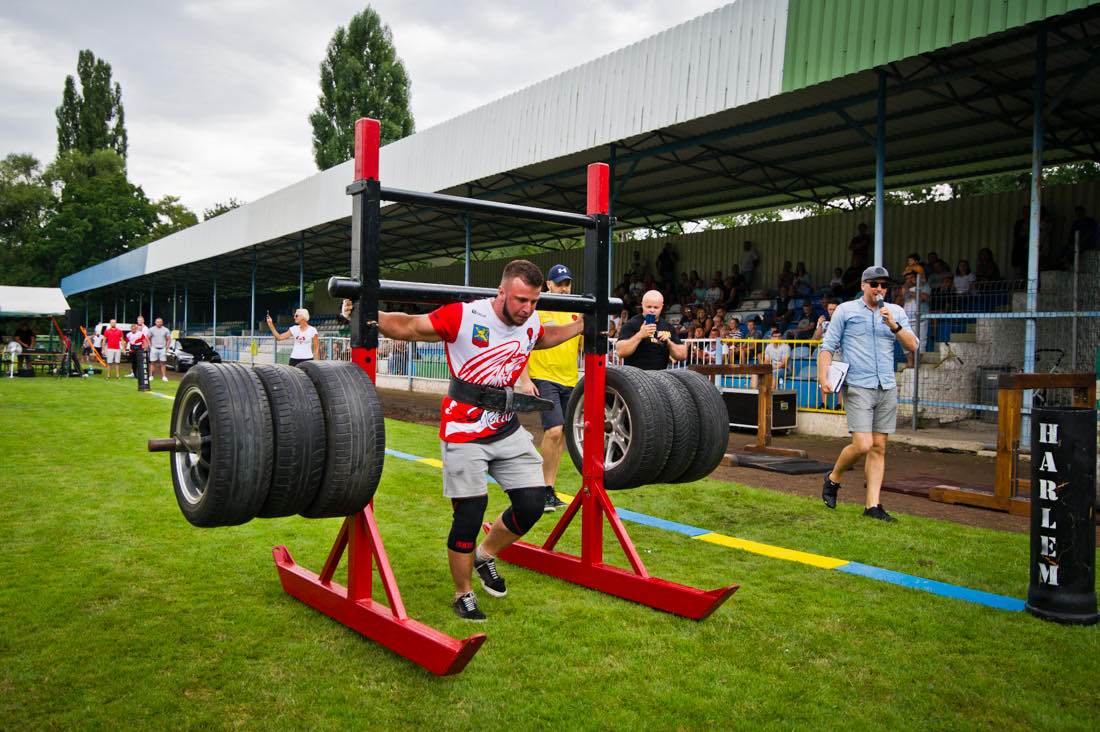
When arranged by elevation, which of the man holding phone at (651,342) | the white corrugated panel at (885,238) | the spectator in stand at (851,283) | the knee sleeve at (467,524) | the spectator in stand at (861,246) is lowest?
the knee sleeve at (467,524)

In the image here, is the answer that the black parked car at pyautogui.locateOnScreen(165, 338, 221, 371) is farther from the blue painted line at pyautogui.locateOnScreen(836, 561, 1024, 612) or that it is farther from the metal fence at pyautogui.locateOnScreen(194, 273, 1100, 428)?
the blue painted line at pyautogui.locateOnScreen(836, 561, 1024, 612)

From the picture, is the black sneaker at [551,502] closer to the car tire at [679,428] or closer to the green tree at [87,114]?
the car tire at [679,428]

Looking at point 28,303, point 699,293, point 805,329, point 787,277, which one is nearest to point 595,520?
point 805,329

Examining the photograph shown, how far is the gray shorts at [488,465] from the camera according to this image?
3.54m

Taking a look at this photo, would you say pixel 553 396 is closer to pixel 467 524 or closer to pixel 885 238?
pixel 467 524

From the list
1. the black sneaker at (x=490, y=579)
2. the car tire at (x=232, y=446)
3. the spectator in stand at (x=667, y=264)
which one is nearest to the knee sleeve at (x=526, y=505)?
the black sneaker at (x=490, y=579)

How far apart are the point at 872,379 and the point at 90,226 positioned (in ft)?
218

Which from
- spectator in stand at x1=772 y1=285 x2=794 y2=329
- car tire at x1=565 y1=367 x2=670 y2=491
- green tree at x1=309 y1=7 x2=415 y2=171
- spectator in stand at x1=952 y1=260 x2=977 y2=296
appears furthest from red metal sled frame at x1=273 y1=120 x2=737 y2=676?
green tree at x1=309 y1=7 x2=415 y2=171

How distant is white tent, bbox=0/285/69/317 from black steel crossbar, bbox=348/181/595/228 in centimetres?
2621

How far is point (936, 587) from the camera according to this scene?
4090mm

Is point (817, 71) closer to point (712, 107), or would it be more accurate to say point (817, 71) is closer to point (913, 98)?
point (712, 107)

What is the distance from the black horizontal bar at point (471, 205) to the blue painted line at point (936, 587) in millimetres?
2590

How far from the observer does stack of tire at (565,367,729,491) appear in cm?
391

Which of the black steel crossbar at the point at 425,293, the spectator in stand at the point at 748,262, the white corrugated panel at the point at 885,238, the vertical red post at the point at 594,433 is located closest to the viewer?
the black steel crossbar at the point at 425,293
